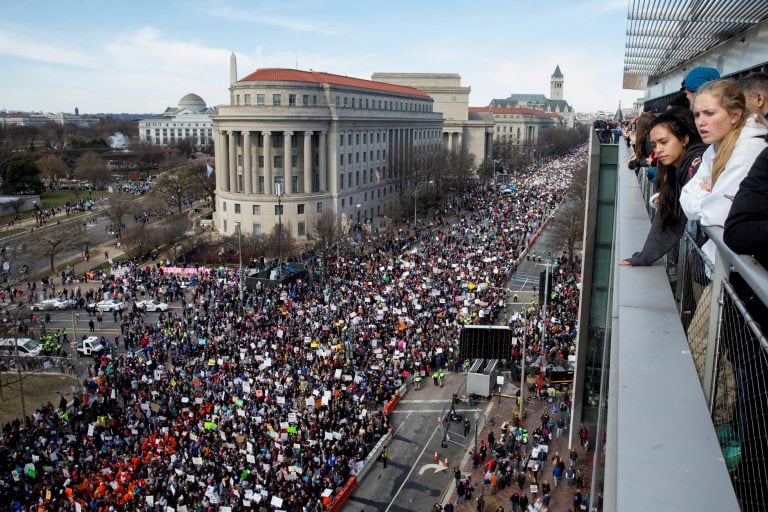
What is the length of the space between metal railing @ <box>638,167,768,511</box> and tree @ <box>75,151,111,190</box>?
102076 millimetres

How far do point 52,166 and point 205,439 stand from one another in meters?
87.3

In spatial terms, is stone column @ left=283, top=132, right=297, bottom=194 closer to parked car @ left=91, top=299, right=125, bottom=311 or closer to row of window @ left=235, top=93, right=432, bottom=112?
row of window @ left=235, top=93, right=432, bottom=112

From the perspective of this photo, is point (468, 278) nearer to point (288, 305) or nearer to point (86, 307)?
point (288, 305)

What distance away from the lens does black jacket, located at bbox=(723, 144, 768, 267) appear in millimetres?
2490

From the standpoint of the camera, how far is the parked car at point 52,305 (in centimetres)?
3808

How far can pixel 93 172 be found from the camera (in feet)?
308

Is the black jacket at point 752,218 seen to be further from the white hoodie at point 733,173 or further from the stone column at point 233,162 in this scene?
the stone column at point 233,162

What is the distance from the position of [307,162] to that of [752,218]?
6069 centimetres

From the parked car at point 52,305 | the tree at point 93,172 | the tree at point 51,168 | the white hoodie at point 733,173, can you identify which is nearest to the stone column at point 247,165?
the parked car at point 52,305

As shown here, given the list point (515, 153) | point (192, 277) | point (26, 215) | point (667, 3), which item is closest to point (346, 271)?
point (192, 277)

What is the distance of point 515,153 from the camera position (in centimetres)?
13688

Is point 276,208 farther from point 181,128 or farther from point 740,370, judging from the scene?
point 181,128

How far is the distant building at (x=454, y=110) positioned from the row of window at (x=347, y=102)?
18961 mm

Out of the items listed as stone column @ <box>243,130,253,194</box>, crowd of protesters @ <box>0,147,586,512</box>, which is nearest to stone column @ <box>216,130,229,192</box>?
stone column @ <box>243,130,253,194</box>
